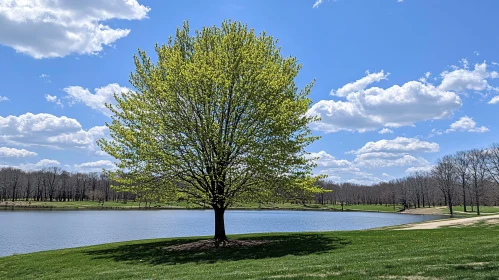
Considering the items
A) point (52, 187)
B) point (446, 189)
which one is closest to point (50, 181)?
point (52, 187)

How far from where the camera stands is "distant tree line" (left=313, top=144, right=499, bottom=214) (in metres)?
80.1

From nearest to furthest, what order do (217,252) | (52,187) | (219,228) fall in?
1. (217,252)
2. (219,228)
3. (52,187)

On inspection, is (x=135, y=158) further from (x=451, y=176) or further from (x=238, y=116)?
(x=451, y=176)

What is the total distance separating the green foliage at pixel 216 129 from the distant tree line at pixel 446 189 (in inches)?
213

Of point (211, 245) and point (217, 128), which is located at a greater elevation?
point (217, 128)

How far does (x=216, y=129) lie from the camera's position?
1750 centimetres

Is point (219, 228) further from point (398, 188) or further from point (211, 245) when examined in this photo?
point (398, 188)

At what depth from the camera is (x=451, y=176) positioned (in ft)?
286

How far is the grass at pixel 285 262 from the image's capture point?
9555 millimetres

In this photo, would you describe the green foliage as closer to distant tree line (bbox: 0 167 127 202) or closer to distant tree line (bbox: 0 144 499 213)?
distant tree line (bbox: 0 144 499 213)

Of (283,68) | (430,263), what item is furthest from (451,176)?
(430,263)

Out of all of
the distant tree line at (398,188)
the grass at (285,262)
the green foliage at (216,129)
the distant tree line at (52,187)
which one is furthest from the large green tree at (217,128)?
the distant tree line at (52,187)

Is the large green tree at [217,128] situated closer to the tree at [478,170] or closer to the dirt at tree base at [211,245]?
the dirt at tree base at [211,245]

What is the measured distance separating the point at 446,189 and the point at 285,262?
87.2 meters
